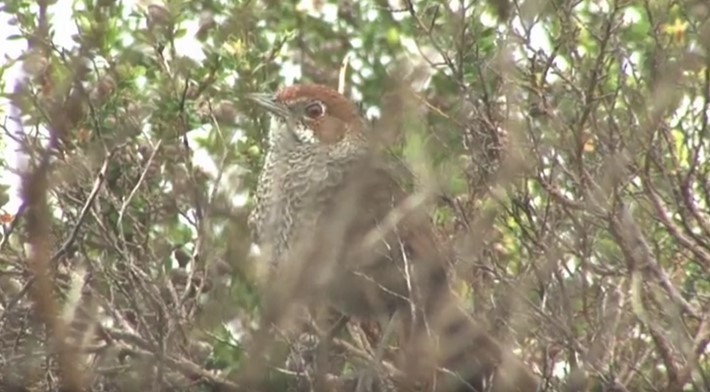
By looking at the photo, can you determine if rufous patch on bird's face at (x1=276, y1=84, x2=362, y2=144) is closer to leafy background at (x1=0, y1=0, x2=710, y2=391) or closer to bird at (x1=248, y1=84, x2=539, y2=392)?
bird at (x1=248, y1=84, x2=539, y2=392)

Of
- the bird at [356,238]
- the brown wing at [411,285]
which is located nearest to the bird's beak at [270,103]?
the bird at [356,238]

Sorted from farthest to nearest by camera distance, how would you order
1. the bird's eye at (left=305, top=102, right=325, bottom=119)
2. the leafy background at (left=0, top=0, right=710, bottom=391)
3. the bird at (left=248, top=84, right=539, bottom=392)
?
the bird's eye at (left=305, top=102, right=325, bottom=119)
the leafy background at (left=0, top=0, right=710, bottom=391)
the bird at (left=248, top=84, right=539, bottom=392)

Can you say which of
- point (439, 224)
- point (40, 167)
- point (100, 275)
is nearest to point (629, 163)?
point (439, 224)

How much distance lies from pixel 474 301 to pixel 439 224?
893mm

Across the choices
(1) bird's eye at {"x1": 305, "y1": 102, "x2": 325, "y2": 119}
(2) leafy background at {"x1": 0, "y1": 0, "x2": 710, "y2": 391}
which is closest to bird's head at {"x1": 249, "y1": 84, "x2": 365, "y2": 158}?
(1) bird's eye at {"x1": 305, "y1": 102, "x2": 325, "y2": 119}

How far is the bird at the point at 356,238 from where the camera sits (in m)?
1.90

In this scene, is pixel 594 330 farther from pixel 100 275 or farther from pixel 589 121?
pixel 100 275

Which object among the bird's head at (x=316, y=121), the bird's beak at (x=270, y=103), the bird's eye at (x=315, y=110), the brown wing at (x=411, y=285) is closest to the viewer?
the brown wing at (x=411, y=285)

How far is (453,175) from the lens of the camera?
384cm

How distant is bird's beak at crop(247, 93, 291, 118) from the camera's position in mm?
5370

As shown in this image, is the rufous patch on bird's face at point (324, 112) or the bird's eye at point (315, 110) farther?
the bird's eye at point (315, 110)

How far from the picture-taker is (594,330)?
368 cm

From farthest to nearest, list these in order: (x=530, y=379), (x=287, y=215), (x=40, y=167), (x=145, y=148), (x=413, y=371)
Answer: (x=287, y=215) → (x=145, y=148) → (x=530, y=379) → (x=413, y=371) → (x=40, y=167)

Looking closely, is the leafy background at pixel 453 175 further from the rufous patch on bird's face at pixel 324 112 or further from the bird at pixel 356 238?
the rufous patch on bird's face at pixel 324 112
